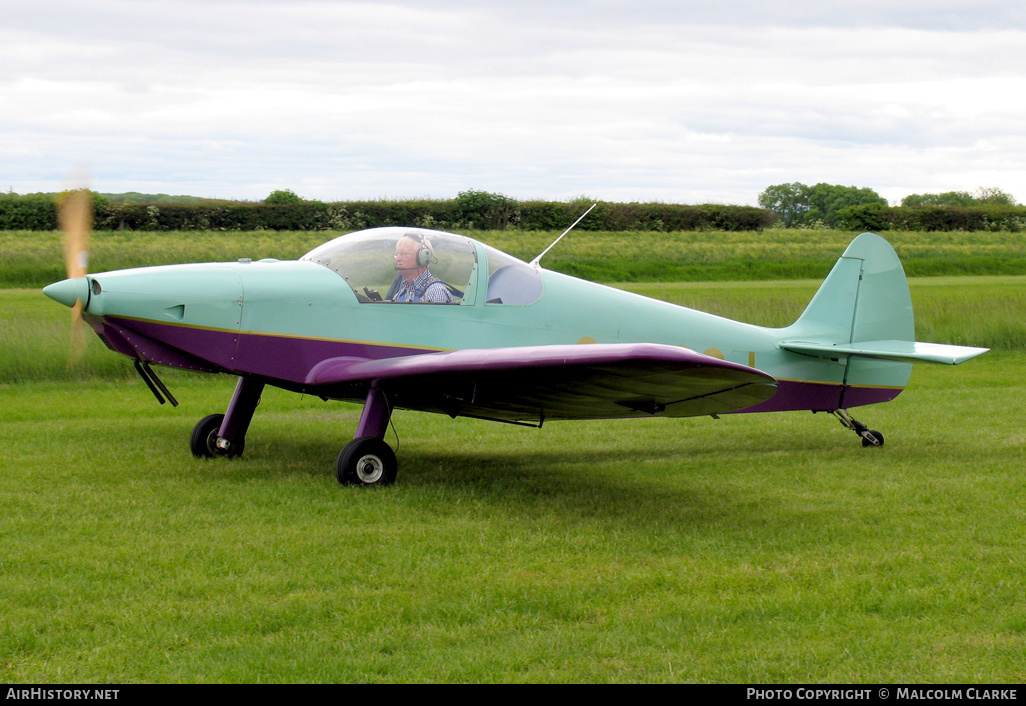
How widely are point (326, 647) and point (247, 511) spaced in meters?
2.45

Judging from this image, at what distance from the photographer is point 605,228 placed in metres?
53.5

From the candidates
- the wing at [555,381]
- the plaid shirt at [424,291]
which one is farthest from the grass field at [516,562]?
the plaid shirt at [424,291]

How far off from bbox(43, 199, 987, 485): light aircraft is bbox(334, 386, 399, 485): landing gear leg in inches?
0.4

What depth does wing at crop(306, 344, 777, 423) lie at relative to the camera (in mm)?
5590

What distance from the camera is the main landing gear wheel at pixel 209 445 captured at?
318 inches

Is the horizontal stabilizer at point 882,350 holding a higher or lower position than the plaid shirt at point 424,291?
lower

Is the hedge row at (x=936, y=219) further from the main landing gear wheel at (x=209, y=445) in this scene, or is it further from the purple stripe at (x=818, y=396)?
the main landing gear wheel at (x=209, y=445)

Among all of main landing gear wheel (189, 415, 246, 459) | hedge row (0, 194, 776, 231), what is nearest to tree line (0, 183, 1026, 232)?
hedge row (0, 194, 776, 231)

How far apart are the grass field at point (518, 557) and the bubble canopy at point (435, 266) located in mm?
1471

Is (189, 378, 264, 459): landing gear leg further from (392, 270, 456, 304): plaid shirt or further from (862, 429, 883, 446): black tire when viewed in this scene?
(862, 429, 883, 446): black tire

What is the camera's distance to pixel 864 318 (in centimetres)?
903

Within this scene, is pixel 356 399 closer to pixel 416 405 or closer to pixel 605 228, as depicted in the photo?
pixel 416 405

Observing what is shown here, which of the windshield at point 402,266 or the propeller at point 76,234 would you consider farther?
the windshield at point 402,266

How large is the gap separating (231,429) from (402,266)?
7.00 ft
